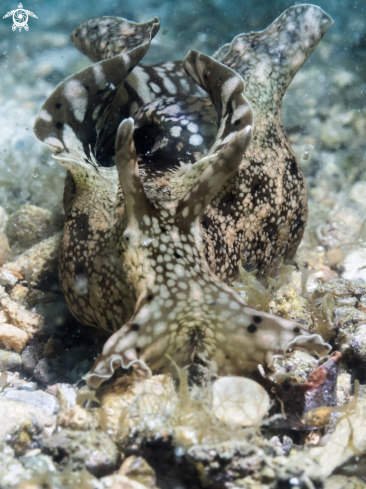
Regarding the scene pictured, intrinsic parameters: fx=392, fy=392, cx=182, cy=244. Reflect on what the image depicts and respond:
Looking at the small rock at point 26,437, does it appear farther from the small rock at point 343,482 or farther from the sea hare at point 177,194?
the small rock at point 343,482

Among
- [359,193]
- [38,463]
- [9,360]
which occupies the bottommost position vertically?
[9,360]

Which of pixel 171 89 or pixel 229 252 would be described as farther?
pixel 171 89

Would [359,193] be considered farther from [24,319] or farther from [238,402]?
[24,319]

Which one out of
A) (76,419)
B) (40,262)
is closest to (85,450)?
(76,419)

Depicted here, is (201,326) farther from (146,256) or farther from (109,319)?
(109,319)

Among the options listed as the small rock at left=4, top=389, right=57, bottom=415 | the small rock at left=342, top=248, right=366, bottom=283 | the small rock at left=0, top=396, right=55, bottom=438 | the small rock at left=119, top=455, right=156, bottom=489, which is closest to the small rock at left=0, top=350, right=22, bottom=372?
the small rock at left=4, top=389, right=57, bottom=415

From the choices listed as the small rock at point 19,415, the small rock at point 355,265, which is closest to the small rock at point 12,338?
the small rock at point 19,415

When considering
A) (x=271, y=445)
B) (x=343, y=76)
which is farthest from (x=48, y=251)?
(x=343, y=76)
